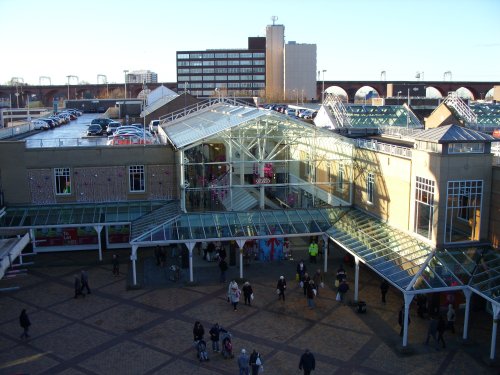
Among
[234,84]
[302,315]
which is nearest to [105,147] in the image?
[302,315]

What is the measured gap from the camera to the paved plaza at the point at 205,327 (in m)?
17.0

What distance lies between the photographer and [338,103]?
51.5 m

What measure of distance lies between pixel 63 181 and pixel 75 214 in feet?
7.41

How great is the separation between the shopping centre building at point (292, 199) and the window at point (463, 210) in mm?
41

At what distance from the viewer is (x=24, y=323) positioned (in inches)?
742

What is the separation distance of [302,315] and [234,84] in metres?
126

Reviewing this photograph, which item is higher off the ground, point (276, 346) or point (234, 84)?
point (234, 84)

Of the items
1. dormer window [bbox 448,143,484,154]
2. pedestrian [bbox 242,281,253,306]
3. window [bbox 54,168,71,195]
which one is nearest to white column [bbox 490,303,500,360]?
dormer window [bbox 448,143,484,154]

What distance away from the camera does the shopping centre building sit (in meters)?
19.9

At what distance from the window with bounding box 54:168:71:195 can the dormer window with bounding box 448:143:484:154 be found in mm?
20149

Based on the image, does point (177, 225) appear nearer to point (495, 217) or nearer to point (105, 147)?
point (105, 147)

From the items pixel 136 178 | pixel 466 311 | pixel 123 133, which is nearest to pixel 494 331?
pixel 466 311

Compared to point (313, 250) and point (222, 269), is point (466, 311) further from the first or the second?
point (222, 269)

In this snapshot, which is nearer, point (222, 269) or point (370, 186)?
point (222, 269)
